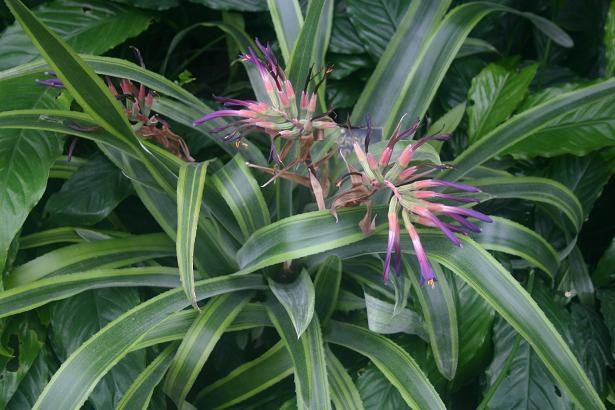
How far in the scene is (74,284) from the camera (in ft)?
2.72

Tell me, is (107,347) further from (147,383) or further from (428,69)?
(428,69)

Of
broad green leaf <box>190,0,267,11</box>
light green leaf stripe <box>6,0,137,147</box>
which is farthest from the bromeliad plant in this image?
broad green leaf <box>190,0,267,11</box>

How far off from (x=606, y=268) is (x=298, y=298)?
21.6 inches

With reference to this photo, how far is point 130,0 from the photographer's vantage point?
1.11 metres

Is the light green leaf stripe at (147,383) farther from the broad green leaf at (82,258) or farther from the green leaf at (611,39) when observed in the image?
the green leaf at (611,39)

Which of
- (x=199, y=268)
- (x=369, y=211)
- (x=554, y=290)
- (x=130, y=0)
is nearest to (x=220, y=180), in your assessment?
(x=199, y=268)

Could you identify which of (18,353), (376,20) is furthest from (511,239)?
(18,353)

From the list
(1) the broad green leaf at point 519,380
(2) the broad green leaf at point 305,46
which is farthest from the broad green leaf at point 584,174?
(2) the broad green leaf at point 305,46

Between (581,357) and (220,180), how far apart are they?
0.61 metres

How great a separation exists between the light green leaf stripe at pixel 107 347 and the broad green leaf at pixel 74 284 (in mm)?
76

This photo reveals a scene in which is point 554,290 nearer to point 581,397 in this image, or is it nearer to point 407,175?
point 581,397

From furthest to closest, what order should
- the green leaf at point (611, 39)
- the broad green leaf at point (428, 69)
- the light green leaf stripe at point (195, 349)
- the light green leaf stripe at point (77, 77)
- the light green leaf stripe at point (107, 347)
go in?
1. the green leaf at point (611, 39)
2. the broad green leaf at point (428, 69)
3. the light green leaf stripe at point (195, 349)
4. the light green leaf stripe at point (107, 347)
5. the light green leaf stripe at point (77, 77)

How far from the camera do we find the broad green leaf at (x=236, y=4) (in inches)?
44.3

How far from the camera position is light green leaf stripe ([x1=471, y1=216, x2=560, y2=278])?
88cm
